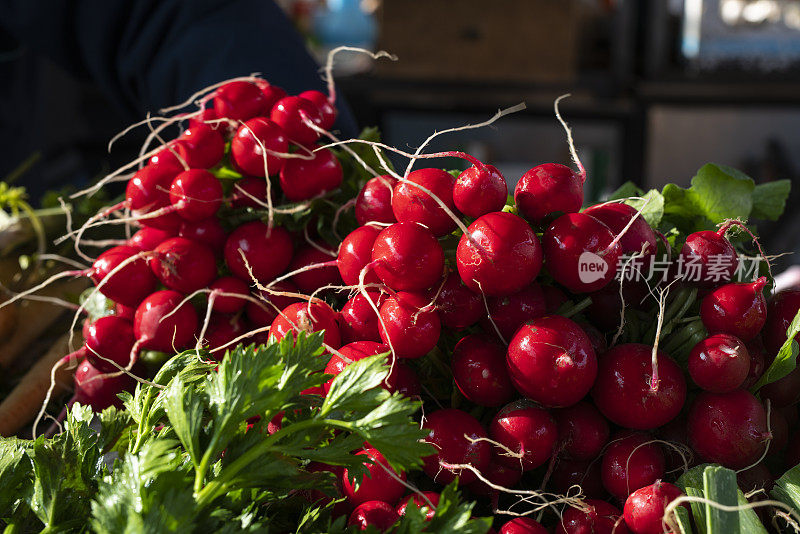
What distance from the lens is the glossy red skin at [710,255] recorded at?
67cm

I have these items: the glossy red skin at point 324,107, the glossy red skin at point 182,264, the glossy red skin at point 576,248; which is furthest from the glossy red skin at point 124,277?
the glossy red skin at point 576,248

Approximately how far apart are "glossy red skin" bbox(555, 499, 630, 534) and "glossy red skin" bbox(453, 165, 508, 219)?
29cm

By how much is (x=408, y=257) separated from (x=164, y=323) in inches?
13.7

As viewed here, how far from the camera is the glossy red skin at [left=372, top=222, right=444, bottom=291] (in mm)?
637

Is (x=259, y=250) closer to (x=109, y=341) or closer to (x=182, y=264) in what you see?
(x=182, y=264)

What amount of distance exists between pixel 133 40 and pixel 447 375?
1.22 m

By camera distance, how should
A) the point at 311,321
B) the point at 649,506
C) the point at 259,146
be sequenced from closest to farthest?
the point at 649,506 → the point at 311,321 → the point at 259,146

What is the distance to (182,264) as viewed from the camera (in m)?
0.82

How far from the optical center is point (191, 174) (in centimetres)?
82

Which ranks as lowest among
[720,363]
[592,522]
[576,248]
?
[592,522]

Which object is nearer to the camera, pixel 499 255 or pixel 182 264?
pixel 499 255

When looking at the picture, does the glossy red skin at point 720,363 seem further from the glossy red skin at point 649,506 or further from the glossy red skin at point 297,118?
the glossy red skin at point 297,118

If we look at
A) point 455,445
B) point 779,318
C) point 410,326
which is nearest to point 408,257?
point 410,326

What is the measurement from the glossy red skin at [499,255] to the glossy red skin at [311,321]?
153mm
